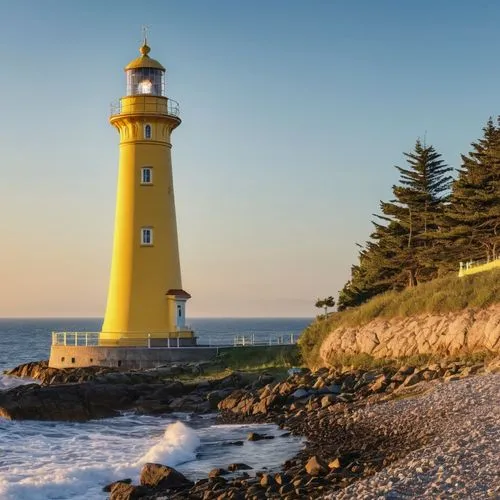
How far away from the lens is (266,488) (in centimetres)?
1341

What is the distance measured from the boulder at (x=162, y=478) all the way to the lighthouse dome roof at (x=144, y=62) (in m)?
26.4

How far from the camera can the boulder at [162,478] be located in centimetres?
1482

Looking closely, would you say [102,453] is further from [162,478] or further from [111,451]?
[162,478]

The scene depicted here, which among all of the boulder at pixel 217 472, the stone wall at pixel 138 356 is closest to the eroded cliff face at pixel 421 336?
the stone wall at pixel 138 356

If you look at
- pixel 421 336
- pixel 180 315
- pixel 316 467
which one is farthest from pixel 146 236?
pixel 316 467

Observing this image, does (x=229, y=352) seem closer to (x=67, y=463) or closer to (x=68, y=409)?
(x=68, y=409)

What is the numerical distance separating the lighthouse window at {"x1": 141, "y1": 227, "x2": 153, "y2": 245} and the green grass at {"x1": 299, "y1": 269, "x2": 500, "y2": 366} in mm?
8992

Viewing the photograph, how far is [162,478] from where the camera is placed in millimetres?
14875

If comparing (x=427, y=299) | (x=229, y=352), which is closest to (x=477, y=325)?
(x=427, y=299)

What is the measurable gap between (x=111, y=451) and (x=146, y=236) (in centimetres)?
1863

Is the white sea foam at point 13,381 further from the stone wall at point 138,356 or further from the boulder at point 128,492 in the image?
the boulder at point 128,492

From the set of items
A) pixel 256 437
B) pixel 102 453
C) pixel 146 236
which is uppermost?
pixel 146 236

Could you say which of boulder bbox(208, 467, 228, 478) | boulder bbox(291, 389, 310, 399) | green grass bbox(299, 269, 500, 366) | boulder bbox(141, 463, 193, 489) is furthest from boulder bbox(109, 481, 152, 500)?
green grass bbox(299, 269, 500, 366)

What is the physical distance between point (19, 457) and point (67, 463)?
1.83 m
